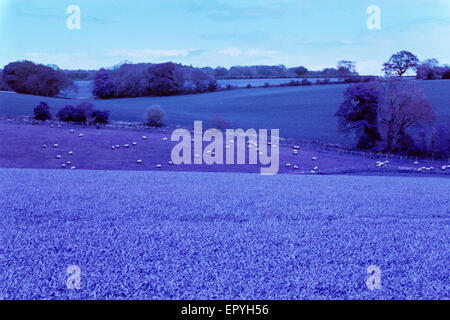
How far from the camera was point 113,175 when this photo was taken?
9289 millimetres

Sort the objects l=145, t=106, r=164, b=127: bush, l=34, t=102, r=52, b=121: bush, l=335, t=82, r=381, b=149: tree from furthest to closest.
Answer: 1. l=145, t=106, r=164, b=127: bush
2. l=335, t=82, r=381, b=149: tree
3. l=34, t=102, r=52, b=121: bush

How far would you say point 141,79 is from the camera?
1246 inches

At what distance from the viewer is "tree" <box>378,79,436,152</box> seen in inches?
808

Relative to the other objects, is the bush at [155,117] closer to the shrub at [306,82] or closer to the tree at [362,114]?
the tree at [362,114]

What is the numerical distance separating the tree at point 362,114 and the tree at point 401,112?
13.4 inches

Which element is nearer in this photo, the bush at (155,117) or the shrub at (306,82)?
the bush at (155,117)

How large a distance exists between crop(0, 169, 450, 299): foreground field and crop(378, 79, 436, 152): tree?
14.0 m

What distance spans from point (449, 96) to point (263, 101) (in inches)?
540

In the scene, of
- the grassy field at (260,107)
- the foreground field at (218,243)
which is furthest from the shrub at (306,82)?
the foreground field at (218,243)

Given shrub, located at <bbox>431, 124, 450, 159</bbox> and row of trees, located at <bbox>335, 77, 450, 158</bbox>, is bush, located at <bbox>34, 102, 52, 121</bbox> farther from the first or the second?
shrub, located at <bbox>431, 124, 450, 159</bbox>

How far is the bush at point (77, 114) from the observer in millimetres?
20312

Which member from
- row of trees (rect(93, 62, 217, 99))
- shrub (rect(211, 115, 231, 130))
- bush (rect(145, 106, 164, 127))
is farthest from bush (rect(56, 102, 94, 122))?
row of trees (rect(93, 62, 217, 99))

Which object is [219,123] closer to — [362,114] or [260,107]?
[362,114]
